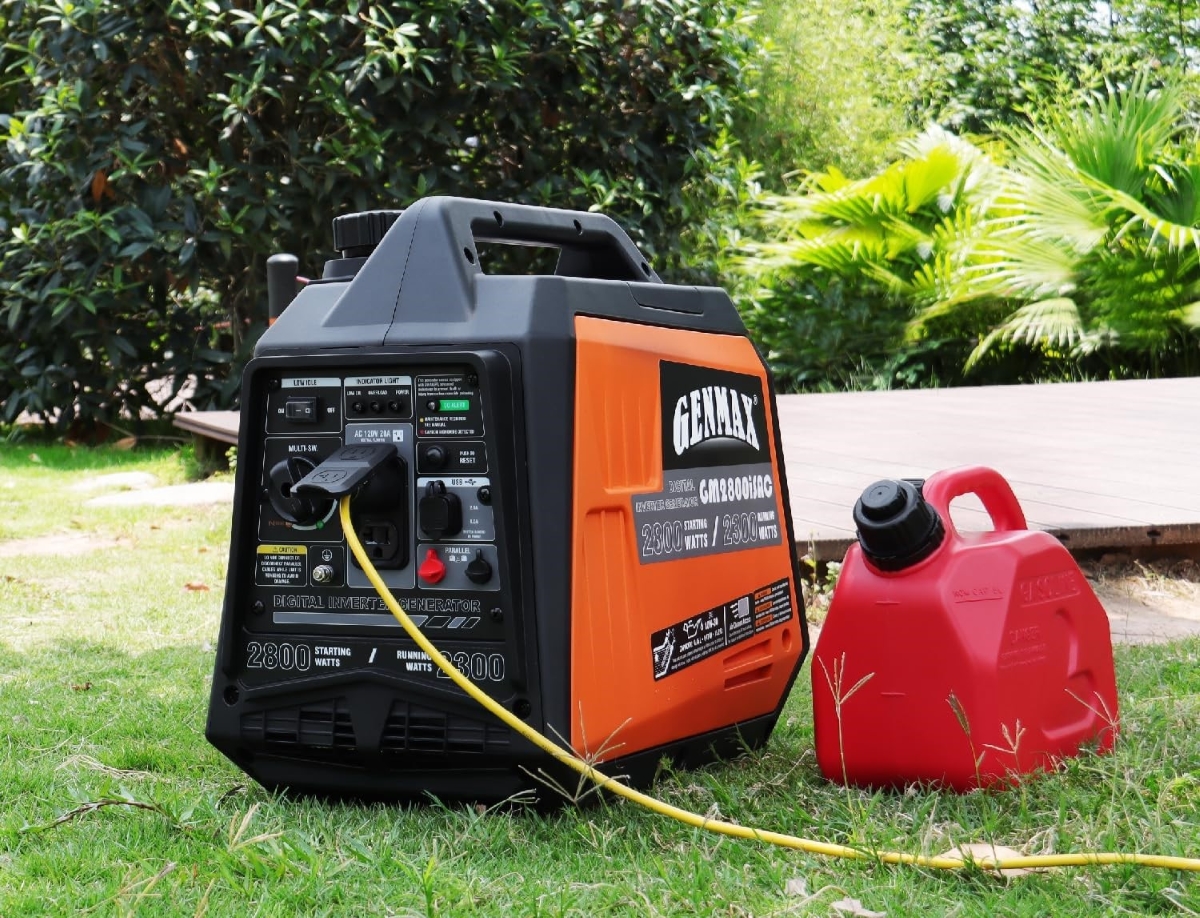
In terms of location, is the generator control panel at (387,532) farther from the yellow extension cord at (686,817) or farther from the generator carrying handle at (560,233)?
the generator carrying handle at (560,233)

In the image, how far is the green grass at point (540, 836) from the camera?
1670mm

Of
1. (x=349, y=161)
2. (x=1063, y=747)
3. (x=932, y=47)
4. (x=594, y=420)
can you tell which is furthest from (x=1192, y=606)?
(x=932, y=47)

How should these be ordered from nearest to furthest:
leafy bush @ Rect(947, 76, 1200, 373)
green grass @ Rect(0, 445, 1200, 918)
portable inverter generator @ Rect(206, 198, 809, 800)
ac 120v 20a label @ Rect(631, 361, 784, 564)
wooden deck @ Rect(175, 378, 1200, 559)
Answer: green grass @ Rect(0, 445, 1200, 918) < portable inverter generator @ Rect(206, 198, 809, 800) < ac 120v 20a label @ Rect(631, 361, 784, 564) < wooden deck @ Rect(175, 378, 1200, 559) < leafy bush @ Rect(947, 76, 1200, 373)

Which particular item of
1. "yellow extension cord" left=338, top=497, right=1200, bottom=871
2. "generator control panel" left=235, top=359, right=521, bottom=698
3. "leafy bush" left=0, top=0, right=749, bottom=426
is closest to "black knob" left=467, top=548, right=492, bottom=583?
"generator control panel" left=235, top=359, right=521, bottom=698

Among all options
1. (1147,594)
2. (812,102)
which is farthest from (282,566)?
→ (812,102)

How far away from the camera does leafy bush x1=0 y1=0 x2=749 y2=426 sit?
700 centimetres

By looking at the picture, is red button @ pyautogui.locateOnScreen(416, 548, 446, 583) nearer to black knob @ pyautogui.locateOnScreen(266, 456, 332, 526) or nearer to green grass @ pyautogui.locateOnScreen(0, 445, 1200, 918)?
black knob @ pyautogui.locateOnScreen(266, 456, 332, 526)

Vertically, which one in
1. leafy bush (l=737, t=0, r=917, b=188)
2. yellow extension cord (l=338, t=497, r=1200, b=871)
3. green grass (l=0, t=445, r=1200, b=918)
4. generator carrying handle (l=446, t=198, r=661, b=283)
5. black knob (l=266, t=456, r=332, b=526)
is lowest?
green grass (l=0, t=445, r=1200, b=918)

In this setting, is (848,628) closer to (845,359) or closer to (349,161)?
(349,161)

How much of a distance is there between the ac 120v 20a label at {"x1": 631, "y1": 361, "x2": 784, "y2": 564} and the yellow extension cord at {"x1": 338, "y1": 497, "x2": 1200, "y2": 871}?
328 millimetres

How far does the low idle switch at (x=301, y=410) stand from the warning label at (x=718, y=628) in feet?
1.96

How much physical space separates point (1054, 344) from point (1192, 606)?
7.29 meters

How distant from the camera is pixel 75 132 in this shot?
7.19 m

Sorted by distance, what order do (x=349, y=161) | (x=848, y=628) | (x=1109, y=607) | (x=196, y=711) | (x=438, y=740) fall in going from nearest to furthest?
1. (x=438, y=740)
2. (x=848, y=628)
3. (x=196, y=711)
4. (x=1109, y=607)
5. (x=349, y=161)
